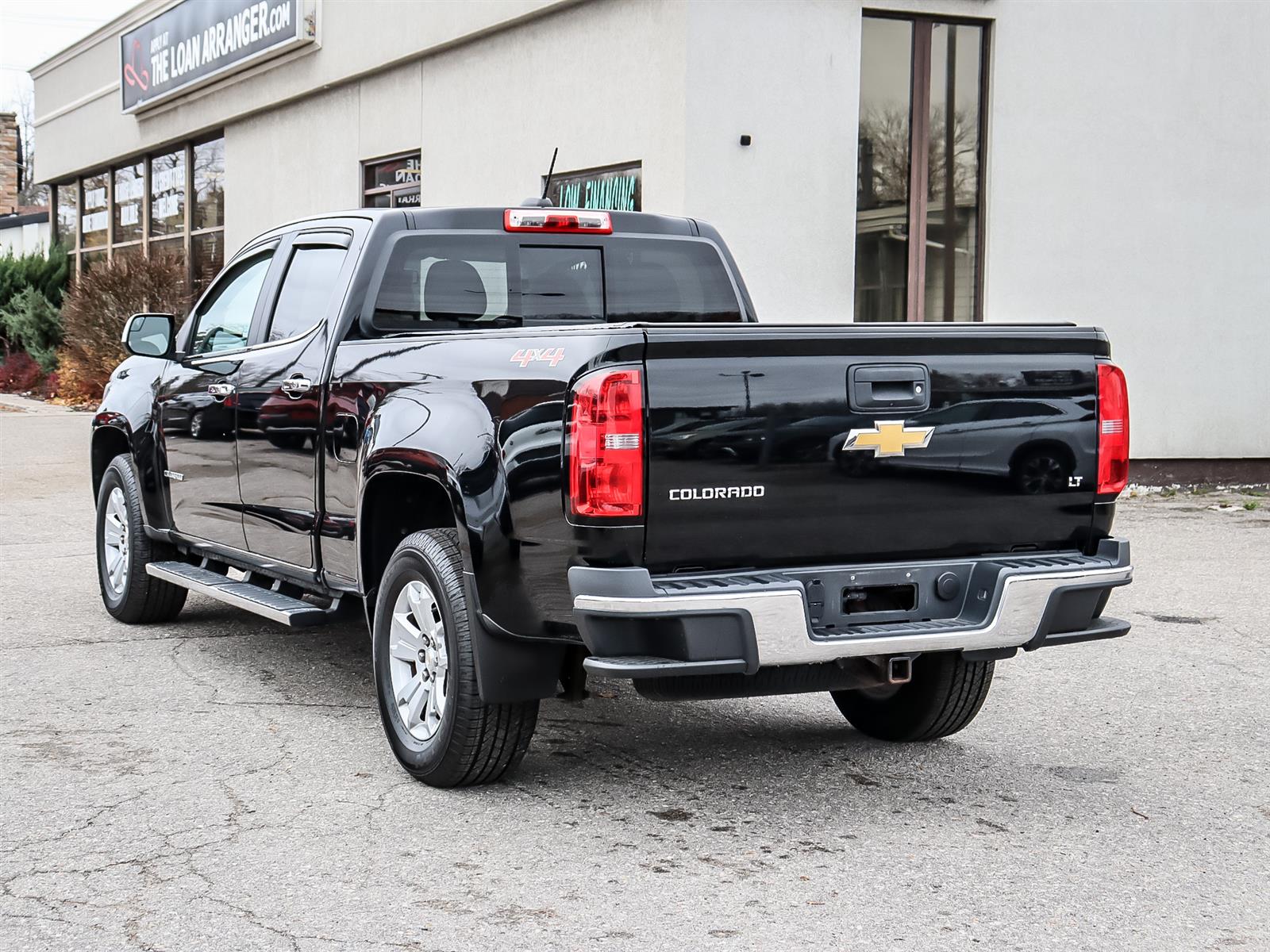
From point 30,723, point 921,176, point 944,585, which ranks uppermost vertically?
point 921,176

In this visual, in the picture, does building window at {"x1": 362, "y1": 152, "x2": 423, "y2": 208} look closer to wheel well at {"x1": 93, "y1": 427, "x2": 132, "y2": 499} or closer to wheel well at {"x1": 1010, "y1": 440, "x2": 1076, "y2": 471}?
wheel well at {"x1": 93, "y1": 427, "x2": 132, "y2": 499}

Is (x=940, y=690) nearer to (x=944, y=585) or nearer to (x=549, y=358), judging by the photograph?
(x=944, y=585)

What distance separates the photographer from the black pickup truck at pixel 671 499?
14.5 ft

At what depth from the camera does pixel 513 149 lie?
1602cm

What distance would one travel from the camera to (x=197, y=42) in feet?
80.6

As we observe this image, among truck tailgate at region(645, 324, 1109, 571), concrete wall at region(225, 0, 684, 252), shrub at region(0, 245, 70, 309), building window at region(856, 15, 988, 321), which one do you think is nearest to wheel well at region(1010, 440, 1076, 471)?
truck tailgate at region(645, 324, 1109, 571)

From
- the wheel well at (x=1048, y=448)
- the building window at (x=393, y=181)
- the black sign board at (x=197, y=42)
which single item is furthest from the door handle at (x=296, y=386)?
the black sign board at (x=197, y=42)

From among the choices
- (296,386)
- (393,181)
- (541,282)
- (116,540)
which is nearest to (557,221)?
(541,282)

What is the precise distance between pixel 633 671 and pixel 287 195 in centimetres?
1887

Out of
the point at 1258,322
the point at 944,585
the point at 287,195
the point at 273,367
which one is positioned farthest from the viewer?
the point at 287,195

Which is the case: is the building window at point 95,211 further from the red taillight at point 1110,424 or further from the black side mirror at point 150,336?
the red taillight at point 1110,424

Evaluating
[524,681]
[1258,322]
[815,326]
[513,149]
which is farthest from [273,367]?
[1258,322]

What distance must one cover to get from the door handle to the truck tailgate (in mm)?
2116

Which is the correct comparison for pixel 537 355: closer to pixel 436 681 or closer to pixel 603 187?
pixel 436 681
